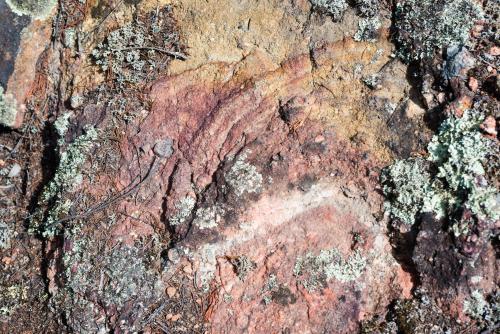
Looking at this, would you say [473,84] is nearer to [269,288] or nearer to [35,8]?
[269,288]

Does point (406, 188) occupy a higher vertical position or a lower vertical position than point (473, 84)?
lower

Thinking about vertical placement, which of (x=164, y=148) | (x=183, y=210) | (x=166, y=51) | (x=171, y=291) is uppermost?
(x=166, y=51)

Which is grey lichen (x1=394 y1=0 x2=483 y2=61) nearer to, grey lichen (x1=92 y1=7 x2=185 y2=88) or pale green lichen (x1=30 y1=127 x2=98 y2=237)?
grey lichen (x1=92 y1=7 x2=185 y2=88)

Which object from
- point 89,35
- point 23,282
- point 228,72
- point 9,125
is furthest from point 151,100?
point 23,282

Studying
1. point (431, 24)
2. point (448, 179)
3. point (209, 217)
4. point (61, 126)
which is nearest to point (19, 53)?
point (61, 126)

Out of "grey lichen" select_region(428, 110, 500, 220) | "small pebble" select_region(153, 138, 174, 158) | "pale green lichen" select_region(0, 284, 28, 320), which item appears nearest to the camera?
"grey lichen" select_region(428, 110, 500, 220)

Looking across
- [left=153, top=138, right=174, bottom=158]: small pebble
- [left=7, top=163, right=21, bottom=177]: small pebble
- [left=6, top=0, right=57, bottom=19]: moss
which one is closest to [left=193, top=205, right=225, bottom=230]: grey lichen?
[left=153, top=138, right=174, bottom=158]: small pebble
